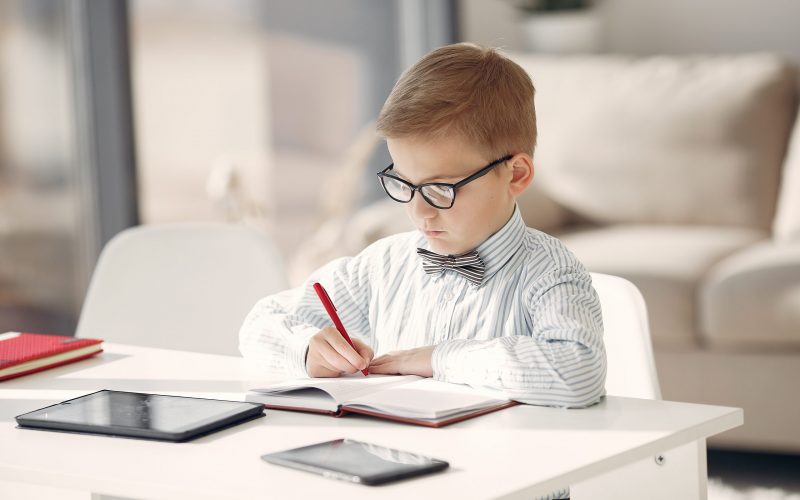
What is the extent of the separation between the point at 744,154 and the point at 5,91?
2.14m

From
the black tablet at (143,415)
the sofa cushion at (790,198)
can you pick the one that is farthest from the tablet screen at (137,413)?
the sofa cushion at (790,198)

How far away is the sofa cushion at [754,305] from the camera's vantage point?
263 cm

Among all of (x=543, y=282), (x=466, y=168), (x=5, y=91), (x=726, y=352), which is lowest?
(x=726, y=352)

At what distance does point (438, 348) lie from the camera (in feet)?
4.53

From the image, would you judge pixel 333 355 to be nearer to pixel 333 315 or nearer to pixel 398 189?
pixel 333 315

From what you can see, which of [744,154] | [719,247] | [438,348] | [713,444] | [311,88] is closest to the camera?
[438,348]

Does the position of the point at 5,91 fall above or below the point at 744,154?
above

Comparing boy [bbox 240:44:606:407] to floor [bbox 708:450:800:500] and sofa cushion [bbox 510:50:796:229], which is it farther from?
sofa cushion [bbox 510:50:796:229]

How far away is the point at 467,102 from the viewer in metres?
1.49

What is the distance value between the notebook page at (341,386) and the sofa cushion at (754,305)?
150cm

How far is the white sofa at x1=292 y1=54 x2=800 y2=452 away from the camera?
278 centimetres

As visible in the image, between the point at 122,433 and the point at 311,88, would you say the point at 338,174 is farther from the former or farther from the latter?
the point at 122,433

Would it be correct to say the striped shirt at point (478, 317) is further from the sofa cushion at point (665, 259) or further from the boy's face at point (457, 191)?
the sofa cushion at point (665, 259)

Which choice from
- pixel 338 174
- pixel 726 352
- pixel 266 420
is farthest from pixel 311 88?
pixel 266 420
